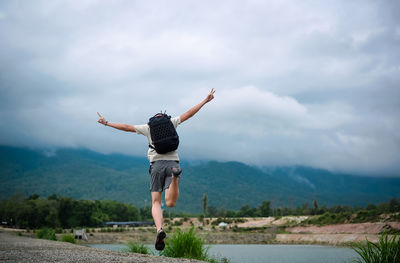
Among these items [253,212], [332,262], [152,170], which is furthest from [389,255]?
[253,212]

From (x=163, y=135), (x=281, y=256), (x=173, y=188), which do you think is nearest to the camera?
(x=173, y=188)

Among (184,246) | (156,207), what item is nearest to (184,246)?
(184,246)

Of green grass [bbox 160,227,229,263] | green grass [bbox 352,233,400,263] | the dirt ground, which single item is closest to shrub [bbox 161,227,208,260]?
green grass [bbox 160,227,229,263]

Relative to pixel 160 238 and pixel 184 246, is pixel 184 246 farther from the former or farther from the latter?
pixel 160 238

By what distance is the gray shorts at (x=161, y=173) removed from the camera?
8117mm

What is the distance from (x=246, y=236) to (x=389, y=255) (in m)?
87.6

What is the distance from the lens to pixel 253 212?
159375 mm

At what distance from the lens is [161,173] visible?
816 centimetres

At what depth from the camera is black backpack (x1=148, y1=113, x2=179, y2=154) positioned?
8.10 metres

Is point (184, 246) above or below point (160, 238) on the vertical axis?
below

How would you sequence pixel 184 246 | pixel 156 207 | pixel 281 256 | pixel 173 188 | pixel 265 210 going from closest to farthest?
pixel 173 188, pixel 156 207, pixel 184 246, pixel 281 256, pixel 265 210

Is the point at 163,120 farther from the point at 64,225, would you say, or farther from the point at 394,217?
the point at 64,225

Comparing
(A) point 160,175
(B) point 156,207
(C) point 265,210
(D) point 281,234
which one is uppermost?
(A) point 160,175

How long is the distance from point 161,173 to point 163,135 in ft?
2.54
